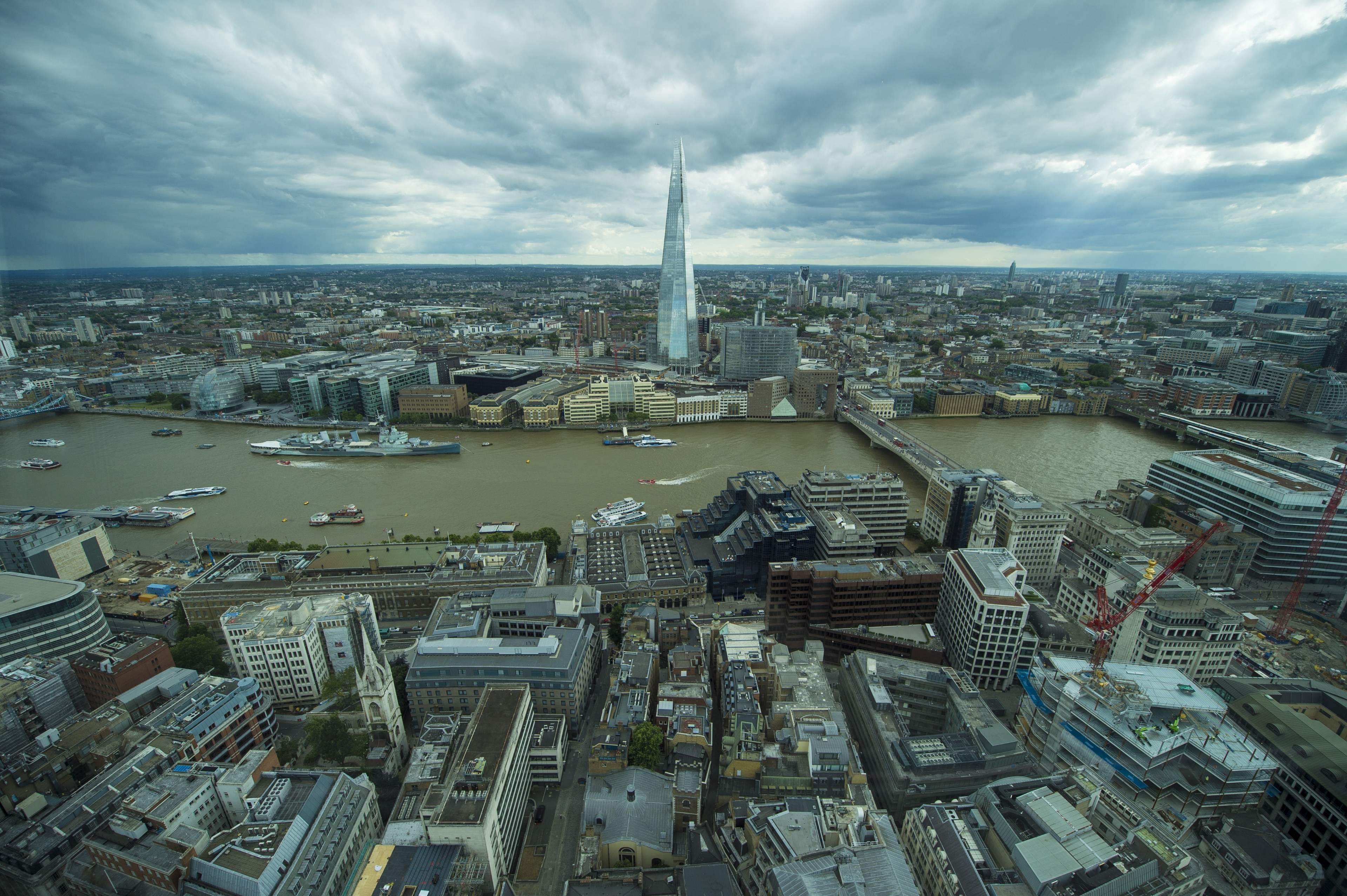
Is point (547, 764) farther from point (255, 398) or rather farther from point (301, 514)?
point (255, 398)

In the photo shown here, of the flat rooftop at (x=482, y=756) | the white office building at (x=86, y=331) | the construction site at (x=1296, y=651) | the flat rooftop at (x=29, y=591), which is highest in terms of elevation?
the white office building at (x=86, y=331)

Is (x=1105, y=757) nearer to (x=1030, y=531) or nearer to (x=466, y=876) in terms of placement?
(x=1030, y=531)

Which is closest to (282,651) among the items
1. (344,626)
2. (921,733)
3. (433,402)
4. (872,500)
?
(344,626)

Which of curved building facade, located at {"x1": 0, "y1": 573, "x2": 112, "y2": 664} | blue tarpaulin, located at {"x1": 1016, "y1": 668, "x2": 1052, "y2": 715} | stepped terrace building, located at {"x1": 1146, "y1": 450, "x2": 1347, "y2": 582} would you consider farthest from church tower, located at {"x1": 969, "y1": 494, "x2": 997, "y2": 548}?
curved building facade, located at {"x1": 0, "y1": 573, "x2": 112, "y2": 664}

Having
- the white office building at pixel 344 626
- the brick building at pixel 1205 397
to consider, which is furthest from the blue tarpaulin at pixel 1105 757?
the brick building at pixel 1205 397

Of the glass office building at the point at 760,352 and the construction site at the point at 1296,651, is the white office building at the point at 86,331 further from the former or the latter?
the construction site at the point at 1296,651

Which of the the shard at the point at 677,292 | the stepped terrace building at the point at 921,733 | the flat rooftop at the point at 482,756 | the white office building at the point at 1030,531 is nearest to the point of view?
the flat rooftop at the point at 482,756

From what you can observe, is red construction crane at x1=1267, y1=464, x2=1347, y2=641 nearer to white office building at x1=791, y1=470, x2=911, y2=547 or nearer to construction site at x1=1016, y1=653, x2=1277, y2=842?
construction site at x1=1016, y1=653, x2=1277, y2=842
